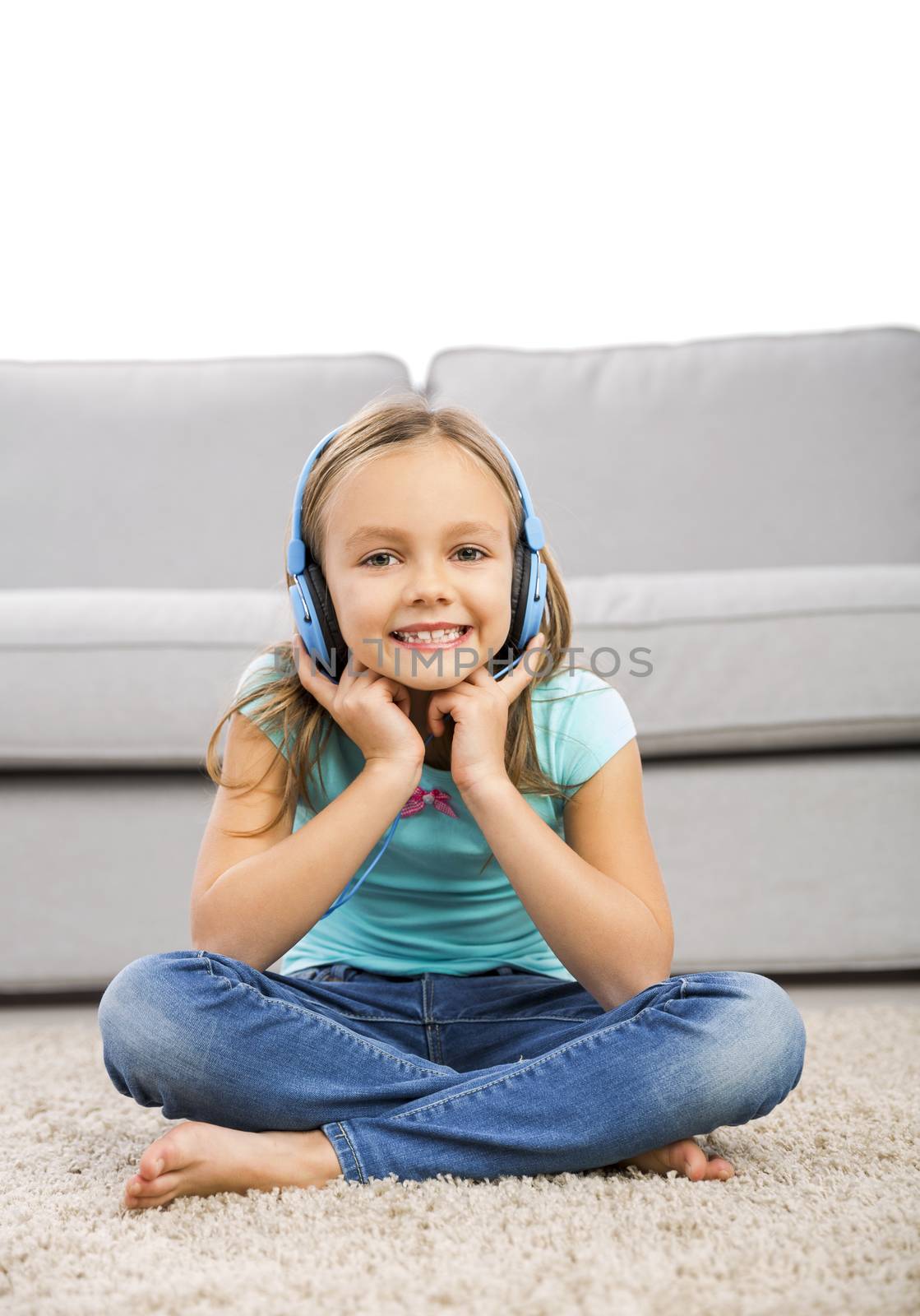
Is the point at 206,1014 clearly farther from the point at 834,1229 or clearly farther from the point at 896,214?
the point at 896,214

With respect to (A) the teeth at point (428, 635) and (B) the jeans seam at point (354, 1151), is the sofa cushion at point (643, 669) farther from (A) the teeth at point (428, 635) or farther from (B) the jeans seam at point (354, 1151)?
(B) the jeans seam at point (354, 1151)

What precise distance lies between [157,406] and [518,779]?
134 centimetres

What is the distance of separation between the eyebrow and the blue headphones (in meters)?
0.04

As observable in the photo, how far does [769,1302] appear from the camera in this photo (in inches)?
24.5

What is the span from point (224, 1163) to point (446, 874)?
0.35 meters

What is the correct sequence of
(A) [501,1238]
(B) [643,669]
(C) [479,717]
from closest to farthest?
(A) [501,1238] < (C) [479,717] < (B) [643,669]

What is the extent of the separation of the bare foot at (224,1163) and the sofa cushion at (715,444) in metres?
1.31

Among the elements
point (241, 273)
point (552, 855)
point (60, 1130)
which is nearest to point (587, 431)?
point (241, 273)

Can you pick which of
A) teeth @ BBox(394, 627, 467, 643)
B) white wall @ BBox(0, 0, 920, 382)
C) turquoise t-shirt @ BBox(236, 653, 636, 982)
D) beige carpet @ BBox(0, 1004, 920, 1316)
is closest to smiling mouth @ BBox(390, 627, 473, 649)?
teeth @ BBox(394, 627, 467, 643)

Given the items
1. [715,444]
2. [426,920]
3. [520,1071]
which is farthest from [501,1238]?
[715,444]

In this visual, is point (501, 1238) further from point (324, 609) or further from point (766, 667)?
point (766, 667)

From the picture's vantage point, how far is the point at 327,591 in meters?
1.03

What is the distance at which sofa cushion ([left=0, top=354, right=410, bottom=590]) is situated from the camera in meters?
2.03

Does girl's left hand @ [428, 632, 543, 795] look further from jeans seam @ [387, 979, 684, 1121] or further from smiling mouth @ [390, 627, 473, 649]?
jeans seam @ [387, 979, 684, 1121]
